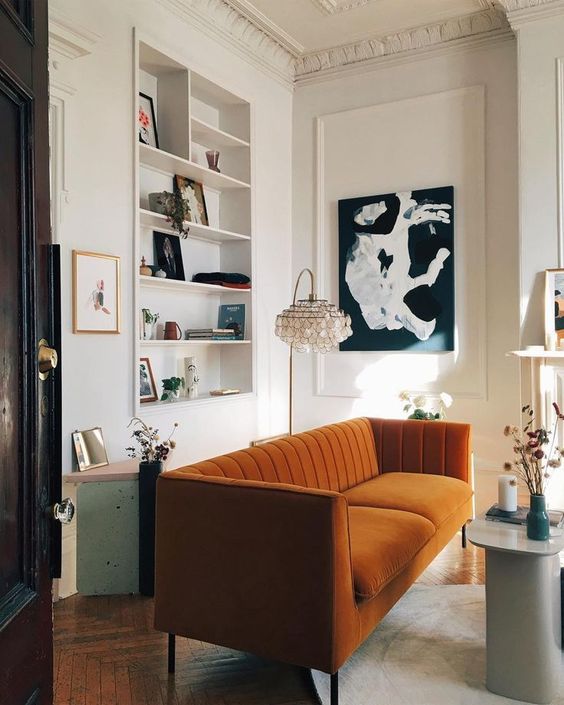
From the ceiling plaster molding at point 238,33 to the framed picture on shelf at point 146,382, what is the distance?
2.38 m

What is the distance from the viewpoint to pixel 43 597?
121cm

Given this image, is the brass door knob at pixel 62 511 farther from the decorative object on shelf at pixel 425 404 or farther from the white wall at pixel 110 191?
the decorative object on shelf at pixel 425 404

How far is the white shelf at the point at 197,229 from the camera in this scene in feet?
14.4

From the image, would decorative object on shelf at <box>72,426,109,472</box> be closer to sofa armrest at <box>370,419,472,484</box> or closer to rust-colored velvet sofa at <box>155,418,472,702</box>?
rust-colored velvet sofa at <box>155,418,472,702</box>

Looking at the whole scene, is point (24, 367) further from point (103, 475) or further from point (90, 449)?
point (90, 449)

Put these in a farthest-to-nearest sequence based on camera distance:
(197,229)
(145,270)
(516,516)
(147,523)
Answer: (197,229) < (145,270) < (147,523) < (516,516)

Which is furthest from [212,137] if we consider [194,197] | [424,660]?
[424,660]

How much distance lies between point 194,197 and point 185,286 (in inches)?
29.0

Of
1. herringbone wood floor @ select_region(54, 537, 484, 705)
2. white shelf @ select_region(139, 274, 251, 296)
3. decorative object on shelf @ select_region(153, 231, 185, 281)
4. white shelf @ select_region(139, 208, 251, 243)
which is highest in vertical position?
white shelf @ select_region(139, 208, 251, 243)

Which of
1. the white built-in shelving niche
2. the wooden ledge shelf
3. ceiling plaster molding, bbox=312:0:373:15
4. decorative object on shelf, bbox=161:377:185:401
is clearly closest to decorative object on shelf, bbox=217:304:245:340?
the white built-in shelving niche

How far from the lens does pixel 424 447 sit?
173 inches

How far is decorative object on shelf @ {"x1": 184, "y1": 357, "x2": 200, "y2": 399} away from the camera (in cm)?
488

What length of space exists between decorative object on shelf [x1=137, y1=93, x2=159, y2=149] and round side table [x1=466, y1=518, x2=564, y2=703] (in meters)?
3.33

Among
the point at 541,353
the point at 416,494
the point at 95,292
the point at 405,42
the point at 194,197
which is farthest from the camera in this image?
the point at 405,42
